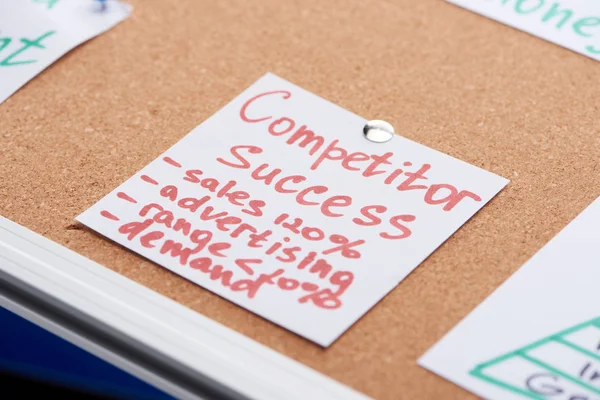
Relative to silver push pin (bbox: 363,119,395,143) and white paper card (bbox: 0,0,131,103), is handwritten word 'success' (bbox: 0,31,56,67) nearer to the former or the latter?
white paper card (bbox: 0,0,131,103)

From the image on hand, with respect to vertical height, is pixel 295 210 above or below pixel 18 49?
below

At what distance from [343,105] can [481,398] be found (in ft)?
1.06

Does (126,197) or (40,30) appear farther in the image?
(40,30)

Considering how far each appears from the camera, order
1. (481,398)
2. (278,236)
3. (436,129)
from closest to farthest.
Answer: (481,398), (278,236), (436,129)

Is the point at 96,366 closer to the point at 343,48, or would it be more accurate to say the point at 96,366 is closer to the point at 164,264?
the point at 164,264

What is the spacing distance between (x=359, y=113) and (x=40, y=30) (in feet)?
1.08

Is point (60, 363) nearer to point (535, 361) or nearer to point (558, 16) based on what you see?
point (535, 361)

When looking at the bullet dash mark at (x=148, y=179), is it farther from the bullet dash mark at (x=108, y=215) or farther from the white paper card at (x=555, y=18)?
the white paper card at (x=555, y=18)

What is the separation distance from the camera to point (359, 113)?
85 cm

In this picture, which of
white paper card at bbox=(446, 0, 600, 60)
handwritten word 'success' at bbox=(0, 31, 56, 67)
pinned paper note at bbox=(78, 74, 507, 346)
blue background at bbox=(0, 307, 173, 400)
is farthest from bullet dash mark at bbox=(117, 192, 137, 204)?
white paper card at bbox=(446, 0, 600, 60)

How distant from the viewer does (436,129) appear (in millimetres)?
831

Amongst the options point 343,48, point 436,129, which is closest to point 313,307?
point 436,129

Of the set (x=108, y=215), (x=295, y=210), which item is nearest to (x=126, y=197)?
(x=108, y=215)

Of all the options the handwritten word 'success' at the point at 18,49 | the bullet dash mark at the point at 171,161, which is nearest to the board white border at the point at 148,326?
the bullet dash mark at the point at 171,161
